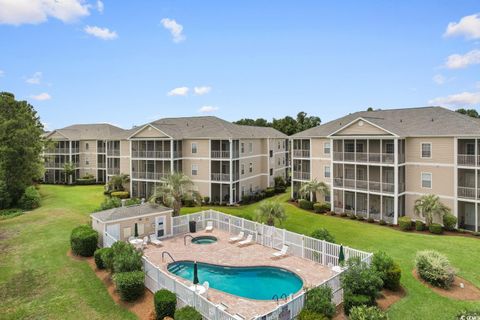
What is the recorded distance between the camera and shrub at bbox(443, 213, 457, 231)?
25.8m

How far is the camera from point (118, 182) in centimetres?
4328

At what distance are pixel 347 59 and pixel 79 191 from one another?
38292 millimetres

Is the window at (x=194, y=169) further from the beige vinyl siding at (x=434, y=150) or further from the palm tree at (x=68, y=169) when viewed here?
the palm tree at (x=68, y=169)

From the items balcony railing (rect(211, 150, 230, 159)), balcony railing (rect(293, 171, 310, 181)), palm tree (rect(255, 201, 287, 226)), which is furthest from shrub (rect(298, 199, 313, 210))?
palm tree (rect(255, 201, 287, 226))

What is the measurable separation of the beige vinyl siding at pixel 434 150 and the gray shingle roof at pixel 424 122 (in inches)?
20.8

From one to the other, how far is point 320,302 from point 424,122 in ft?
77.5

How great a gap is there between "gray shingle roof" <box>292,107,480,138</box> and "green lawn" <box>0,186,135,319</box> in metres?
25.2

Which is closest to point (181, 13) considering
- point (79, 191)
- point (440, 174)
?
point (440, 174)

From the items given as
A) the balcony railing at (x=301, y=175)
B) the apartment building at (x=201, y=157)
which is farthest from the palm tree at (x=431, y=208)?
the apartment building at (x=201, y=157)

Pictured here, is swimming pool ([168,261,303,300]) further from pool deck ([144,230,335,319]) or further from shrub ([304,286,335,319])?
shrub ([304,286,335,319])

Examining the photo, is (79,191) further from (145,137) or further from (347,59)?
(347,59)

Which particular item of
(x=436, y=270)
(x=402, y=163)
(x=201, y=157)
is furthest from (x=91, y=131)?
(x=436, y=270)

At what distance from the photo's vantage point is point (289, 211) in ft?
108

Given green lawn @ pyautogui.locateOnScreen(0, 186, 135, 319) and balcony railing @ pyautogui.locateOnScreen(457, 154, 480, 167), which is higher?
balcony railing @ pyautogui.locateOnScreen(457, 154, 480, 167)
